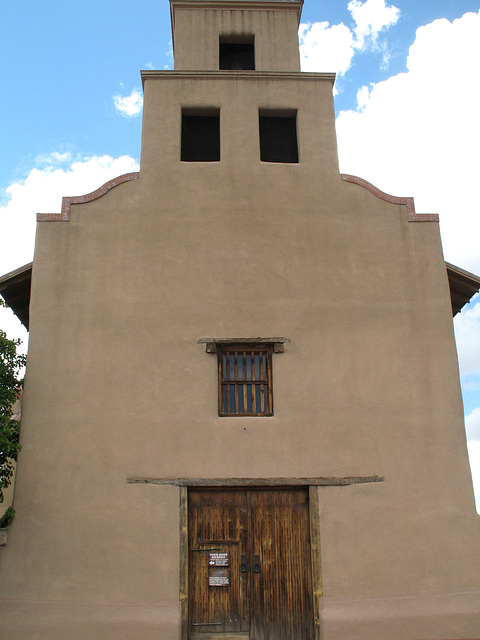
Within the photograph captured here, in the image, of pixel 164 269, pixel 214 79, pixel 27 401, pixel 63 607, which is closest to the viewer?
pixel 63 607

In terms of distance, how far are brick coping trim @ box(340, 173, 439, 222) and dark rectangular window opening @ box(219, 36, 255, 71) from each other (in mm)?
4086

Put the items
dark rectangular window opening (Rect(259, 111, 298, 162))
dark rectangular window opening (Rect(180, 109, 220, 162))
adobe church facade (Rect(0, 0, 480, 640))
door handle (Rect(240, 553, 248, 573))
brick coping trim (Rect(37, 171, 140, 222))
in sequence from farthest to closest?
dark rectangular window opening (Rect(259, 111, 298, 162)), dark rectangular window opening (Rect(180, 109, 220, 162)), brick coping trim (Rect(37, 171, 140, 222)), door handle (Rect(240, 553, 248, 573)), adobe church facade (Rect(0, 0, 480, 640))

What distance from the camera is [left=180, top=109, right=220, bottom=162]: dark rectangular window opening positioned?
12.1 m

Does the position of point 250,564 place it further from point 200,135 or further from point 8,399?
point 200,135

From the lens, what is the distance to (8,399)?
31.6ft

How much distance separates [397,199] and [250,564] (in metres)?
6.98

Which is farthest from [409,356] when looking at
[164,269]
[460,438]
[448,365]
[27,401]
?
[27,401]

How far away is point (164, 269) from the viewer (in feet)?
35.3

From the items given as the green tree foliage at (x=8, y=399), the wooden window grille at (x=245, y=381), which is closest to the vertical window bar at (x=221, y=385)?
the wooden window grille at (x=245, y=381)

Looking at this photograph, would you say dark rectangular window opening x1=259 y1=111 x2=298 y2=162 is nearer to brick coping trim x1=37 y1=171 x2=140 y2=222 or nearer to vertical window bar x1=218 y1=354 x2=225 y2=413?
brick coping trim x1=37 y1=171 x2=140 y2=222

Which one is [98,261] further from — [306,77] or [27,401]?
[306,77]

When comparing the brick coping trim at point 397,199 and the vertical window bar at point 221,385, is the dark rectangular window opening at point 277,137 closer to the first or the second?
the brick coping trim at point 397,199

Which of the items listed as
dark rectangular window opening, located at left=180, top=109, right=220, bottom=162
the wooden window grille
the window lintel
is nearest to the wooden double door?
the wooden window grille

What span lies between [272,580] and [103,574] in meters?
2.62
